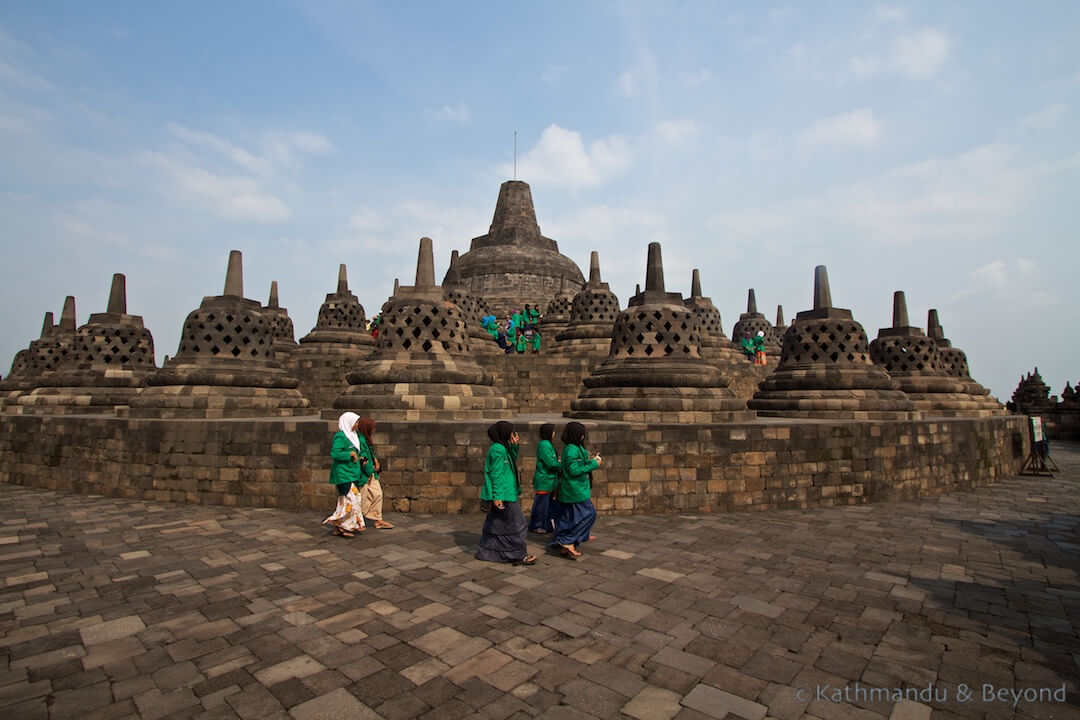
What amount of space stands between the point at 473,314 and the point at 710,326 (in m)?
8.99

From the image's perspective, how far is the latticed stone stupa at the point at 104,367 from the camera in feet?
40.8

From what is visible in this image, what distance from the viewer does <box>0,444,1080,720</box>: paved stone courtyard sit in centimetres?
277

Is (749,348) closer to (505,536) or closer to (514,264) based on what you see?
(514,264)

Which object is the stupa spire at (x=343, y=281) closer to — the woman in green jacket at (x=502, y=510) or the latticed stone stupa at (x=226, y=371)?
the latticed stone stupa at (x=226, y=371)

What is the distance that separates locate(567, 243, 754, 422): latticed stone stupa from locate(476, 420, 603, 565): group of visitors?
3578 mm

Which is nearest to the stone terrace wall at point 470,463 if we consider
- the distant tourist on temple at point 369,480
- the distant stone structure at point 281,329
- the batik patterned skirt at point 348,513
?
the distant tourist on temple at point 369,480

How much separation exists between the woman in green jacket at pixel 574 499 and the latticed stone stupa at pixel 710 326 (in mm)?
14433

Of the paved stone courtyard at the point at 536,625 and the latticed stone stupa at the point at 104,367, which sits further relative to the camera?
the latticed stone stupa at the point at 104,367

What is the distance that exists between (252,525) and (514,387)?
364 inches

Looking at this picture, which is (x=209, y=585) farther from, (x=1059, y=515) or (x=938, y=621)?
(x=1059, y=515)

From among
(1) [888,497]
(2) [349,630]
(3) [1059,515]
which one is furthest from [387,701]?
(3) [1059,515]

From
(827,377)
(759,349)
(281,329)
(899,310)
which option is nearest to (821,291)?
(827,377)

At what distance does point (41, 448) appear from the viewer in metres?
9.55

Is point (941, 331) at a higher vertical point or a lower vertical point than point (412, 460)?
higher
